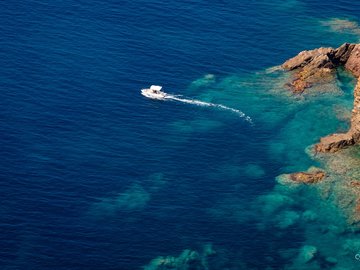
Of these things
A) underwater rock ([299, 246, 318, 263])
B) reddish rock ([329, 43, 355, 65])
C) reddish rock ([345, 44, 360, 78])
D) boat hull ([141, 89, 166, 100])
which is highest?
reddish rock ([329, 43, 355, 65])

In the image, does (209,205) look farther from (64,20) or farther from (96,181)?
(64,20)

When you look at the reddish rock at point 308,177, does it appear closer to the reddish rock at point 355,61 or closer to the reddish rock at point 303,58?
the reddish rock at point 303,58

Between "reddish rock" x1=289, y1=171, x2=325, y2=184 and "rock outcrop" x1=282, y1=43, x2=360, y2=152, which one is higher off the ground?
"rock outcrop" x1=282, y1=43, x2=360, y2=152

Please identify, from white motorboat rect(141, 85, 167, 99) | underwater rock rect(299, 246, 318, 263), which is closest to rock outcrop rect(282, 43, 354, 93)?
white motorboat rect(141, 85, 167, 99)

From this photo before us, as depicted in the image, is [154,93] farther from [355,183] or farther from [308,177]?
[355,183]

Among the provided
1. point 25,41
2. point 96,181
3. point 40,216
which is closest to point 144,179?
point 96,181

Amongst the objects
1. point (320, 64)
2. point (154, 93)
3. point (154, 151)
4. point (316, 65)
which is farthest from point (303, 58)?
point (154, 151)

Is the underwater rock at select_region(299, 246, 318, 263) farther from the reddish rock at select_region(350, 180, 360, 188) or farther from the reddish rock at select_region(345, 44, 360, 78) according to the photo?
the reddish rock at select_region(345, 44, 360, 78)
